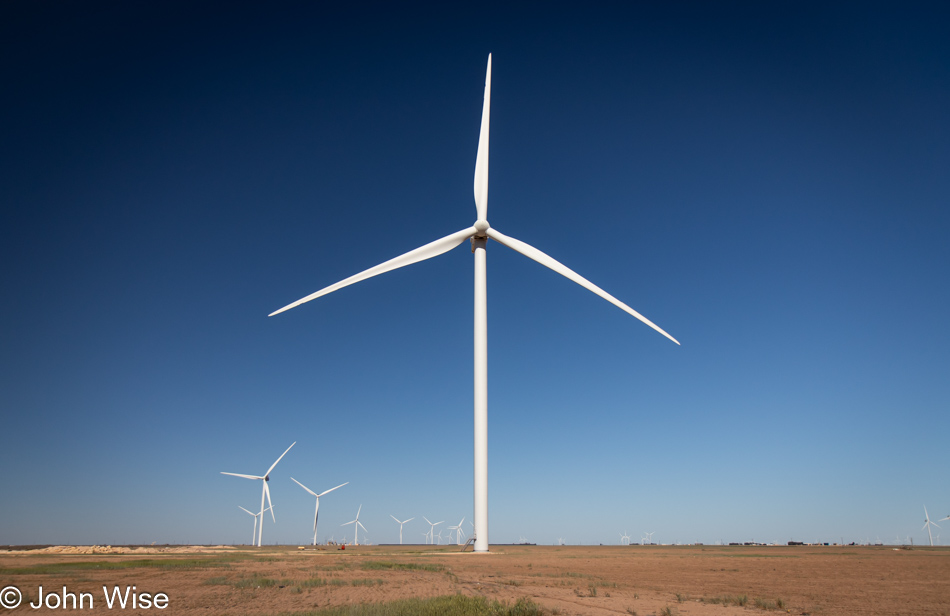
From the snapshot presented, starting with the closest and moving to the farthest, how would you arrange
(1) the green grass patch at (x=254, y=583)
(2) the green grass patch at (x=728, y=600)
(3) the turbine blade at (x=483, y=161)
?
(2) the green grass patch at (x=728, y=600), (1) the green grass patch at (x=254, y=583), (3) the turbine blade at (x=483, y=161)

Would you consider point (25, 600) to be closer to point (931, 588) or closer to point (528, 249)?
point (528, 249)

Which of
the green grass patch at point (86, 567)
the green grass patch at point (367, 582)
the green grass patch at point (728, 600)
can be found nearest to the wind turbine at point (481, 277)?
the green grass patch at point (367, 582)

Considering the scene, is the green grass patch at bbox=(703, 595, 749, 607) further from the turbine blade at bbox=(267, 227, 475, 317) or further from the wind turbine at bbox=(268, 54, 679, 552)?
the turbine blade at bbox=(267, 227, 475, 317)

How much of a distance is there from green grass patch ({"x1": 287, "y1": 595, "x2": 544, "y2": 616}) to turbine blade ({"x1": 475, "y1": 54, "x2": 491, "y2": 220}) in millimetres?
29568

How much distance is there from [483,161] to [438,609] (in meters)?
33.7

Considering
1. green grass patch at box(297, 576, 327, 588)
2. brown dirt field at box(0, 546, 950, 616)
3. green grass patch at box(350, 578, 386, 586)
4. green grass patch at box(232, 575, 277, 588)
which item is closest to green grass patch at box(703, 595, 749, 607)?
brown dirt field at box(0, 546, 950, 616)

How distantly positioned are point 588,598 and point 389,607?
8.97 meters

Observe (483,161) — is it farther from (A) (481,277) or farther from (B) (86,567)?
(B) (86,567)

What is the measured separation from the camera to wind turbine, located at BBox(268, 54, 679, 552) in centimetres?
3603

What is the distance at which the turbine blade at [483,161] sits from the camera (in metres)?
42.9

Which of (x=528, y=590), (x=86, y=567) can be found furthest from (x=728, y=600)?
(x=86, y=567)

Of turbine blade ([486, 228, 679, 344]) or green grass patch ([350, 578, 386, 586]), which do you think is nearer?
green grass patch ([350, 578, 386, 586])

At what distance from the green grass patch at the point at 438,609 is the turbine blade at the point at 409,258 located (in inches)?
898

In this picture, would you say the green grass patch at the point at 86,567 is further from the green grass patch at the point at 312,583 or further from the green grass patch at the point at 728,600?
the green grass patch at the point at 728,600
